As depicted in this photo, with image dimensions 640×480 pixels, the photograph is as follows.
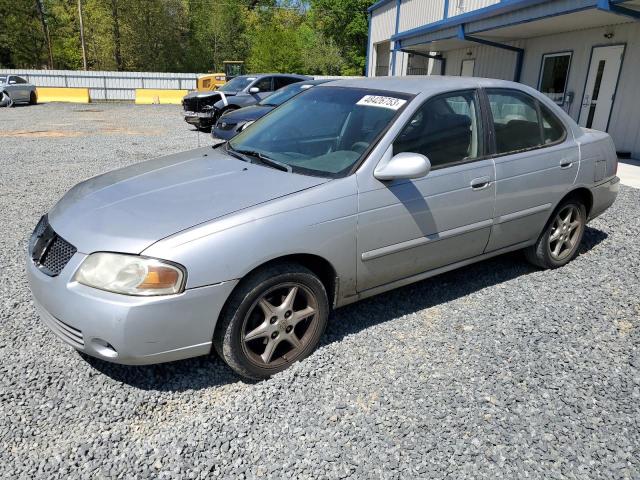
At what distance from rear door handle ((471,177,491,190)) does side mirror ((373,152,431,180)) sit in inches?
26.7

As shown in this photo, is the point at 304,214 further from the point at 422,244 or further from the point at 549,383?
the point at 549,383

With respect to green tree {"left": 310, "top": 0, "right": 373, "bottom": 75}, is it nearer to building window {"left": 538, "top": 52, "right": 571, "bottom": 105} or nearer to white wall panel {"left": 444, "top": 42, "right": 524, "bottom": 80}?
white wall panel {"left": 444, "top": 42, "right": 524, "bottom": 80}

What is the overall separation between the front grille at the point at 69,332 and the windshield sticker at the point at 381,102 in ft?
7.62

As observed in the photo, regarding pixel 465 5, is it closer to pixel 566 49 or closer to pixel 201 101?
pixel 566 49

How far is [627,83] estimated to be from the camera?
35.1 feet

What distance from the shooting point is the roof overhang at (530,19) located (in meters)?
9.03

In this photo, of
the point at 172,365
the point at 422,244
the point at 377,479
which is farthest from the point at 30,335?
the point at 422,244

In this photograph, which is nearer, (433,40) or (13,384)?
(13,384)

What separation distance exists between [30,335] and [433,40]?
51.1ft

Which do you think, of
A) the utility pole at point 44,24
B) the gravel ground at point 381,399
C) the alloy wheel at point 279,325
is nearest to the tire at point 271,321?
the alloy wheel at point 279,325

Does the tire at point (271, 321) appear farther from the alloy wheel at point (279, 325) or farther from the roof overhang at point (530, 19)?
the roof overhang at point (530, 19)

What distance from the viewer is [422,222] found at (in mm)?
3256

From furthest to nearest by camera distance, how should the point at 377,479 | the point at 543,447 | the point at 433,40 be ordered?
the point at 433,40 < the point at 543,447 < the point at 377,479

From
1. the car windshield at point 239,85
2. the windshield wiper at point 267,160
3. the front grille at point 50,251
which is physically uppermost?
the windshield wiper at point 267,160
